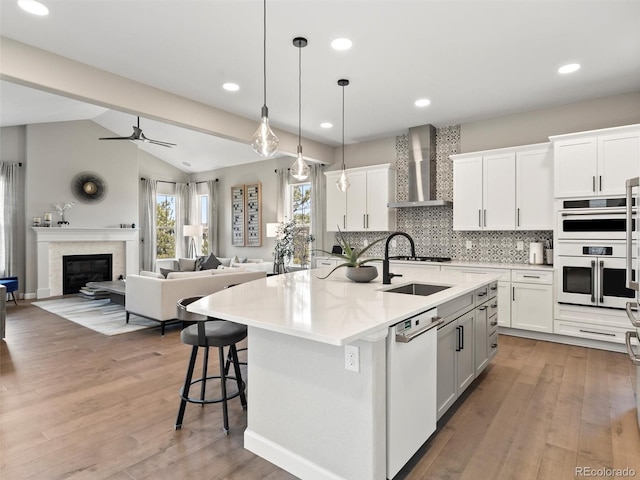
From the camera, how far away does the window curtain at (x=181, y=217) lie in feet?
32.3

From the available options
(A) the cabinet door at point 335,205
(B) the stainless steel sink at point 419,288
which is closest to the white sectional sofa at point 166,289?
(A) the cabinet door at point 335,205

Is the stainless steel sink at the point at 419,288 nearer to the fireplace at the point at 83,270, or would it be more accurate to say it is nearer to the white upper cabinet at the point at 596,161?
the white upper cabinet at the point at 596,161

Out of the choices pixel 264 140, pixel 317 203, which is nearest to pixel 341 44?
pixel 264 140

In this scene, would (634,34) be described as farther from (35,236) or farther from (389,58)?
(35,236)

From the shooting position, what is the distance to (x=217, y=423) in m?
2.44

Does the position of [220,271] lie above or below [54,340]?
above

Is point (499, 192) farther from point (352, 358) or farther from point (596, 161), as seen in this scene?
point (352, 358)

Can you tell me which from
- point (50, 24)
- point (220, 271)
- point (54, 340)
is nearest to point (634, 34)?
point (50, 24)

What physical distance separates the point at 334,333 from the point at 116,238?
829cm

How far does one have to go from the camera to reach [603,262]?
384 centimetres

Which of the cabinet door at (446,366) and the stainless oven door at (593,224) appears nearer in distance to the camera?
the cabinet door at (446,366)

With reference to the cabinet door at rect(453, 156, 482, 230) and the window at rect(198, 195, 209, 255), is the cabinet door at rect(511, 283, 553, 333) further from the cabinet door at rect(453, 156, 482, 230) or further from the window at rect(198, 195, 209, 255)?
the window at rect(198, 195, 209, 255)

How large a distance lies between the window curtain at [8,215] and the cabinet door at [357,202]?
6.45 m

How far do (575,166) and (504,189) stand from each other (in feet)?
2.67
